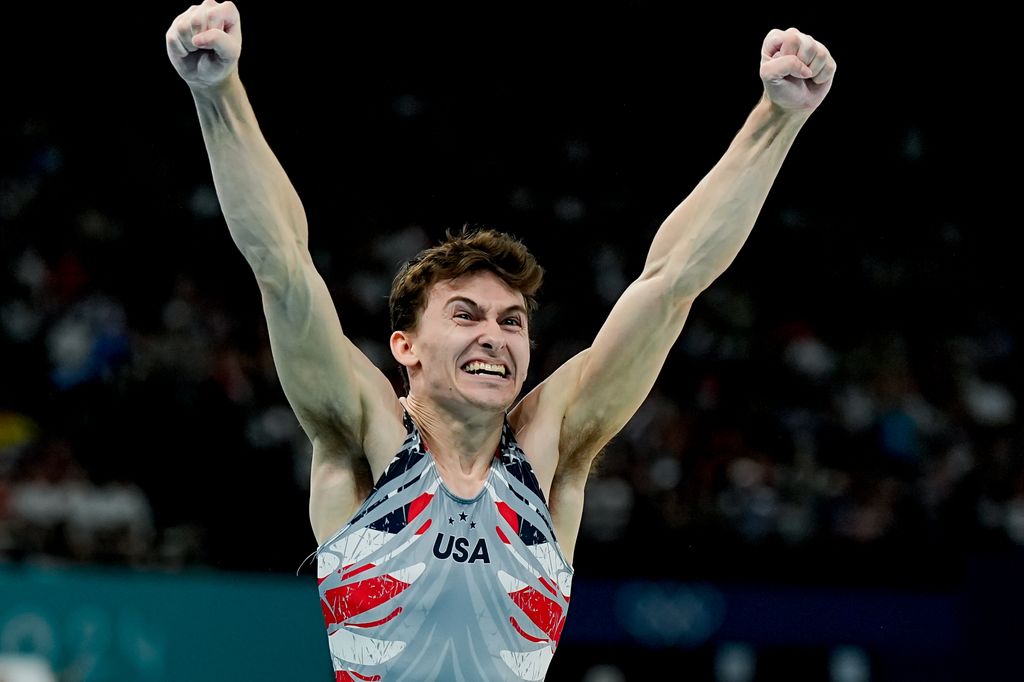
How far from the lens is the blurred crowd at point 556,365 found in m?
11.2

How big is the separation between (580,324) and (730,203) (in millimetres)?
9576

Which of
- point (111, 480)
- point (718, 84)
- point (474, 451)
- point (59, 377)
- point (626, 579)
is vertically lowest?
point (474, 451)

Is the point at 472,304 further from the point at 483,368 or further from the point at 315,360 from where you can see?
the point at 315,360

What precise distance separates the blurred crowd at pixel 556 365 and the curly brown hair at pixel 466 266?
4.52 metres

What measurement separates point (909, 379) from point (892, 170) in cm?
379

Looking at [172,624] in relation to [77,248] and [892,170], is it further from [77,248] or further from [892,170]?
[892,170]

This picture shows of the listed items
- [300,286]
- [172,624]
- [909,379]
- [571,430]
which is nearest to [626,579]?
[172,624]

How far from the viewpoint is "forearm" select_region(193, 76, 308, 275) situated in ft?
15.0

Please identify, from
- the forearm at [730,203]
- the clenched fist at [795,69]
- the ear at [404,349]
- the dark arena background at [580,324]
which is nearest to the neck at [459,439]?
the ear at [404,349]

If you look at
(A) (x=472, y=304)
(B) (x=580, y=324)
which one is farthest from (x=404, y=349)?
(B) (x=580, y=324)

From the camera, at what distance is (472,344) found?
4.87 m

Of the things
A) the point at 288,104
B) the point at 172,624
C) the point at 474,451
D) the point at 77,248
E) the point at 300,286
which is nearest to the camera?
the point at 300,286

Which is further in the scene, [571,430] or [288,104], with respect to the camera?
[288,104]

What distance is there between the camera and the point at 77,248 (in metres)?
14.3
